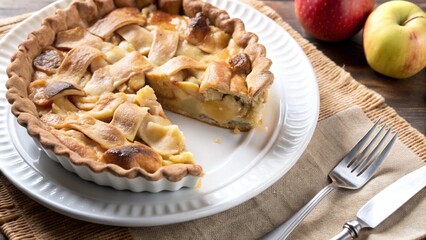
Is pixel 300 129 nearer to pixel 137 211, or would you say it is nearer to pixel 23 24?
pixel 137 211

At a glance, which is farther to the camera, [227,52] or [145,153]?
[227,52]

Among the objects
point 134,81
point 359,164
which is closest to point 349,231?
point 359,164

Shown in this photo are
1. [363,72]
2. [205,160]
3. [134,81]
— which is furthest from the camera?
[363,72]

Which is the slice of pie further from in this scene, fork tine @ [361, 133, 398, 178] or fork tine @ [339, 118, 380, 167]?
fork tine @ [361, 133, 398, 178]

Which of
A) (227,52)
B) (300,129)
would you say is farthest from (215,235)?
(227,52)

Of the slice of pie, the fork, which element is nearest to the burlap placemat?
the fork

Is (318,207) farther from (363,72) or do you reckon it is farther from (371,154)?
(363,72)

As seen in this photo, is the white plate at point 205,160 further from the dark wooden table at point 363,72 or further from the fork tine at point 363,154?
the dark wooden table at point 363,72
